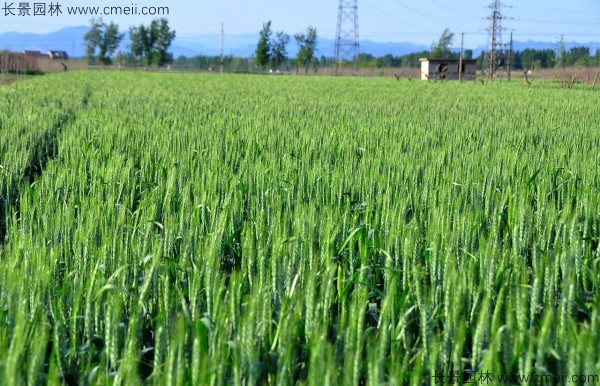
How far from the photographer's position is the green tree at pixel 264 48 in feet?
242

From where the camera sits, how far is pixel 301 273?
90.4 inches

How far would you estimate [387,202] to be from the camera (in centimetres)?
317

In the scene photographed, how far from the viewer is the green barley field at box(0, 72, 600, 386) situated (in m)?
1.59

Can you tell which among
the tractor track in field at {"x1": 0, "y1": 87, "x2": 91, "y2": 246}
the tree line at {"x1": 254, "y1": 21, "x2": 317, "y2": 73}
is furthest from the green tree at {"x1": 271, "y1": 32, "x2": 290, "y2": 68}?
the tractor track in field at {"x1": 0, "y1": 87, "x2": 91, "y2": 246}

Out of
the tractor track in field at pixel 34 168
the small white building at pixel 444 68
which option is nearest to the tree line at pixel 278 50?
the small white building at pixel 444 68

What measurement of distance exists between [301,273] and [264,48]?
7435 cm

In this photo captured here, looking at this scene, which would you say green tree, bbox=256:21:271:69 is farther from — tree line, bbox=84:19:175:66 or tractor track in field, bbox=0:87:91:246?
tractor track in field, bbox=0:87:91:246

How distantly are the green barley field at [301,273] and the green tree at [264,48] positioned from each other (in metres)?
69.7

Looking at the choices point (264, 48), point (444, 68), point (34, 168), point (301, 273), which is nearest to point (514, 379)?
point (301, 273)

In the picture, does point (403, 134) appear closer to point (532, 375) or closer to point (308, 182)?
point (308, 182)

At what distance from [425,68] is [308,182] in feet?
131

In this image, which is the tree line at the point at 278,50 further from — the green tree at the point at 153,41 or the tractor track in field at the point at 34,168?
the tractor track in field at the point at 34,168

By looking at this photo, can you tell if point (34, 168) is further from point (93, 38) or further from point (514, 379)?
point (93, 38)

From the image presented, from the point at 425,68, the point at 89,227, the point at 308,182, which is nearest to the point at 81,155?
the point at 308,182
